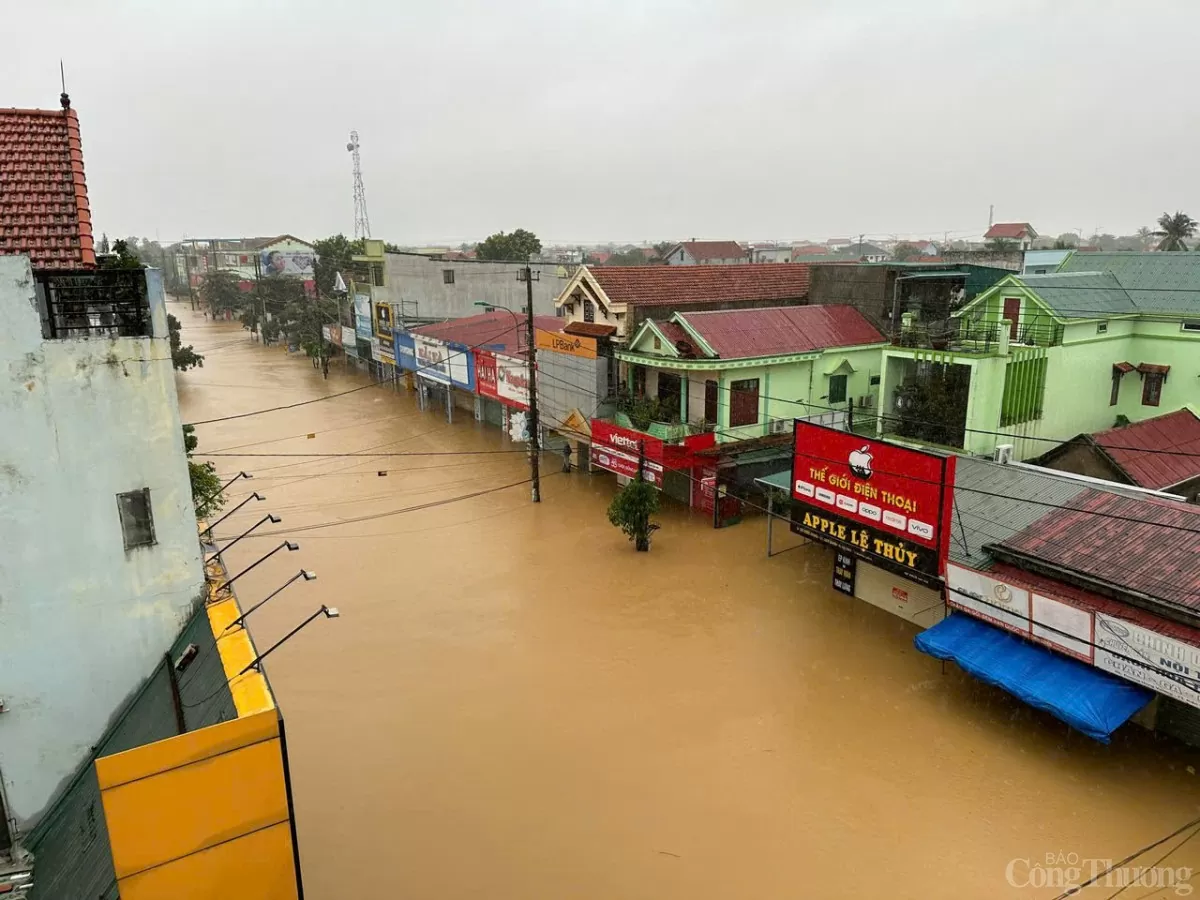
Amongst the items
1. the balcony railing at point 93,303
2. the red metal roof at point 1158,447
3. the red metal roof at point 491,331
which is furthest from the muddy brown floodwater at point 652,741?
the red metal roof at point 491,331

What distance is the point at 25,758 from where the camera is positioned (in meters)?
10.1

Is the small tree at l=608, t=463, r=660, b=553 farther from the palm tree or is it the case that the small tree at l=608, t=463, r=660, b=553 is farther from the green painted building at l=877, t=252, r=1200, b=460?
the palm tree

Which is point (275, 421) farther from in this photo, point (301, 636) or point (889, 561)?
point (889, 561)

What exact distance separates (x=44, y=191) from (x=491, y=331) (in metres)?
29.0

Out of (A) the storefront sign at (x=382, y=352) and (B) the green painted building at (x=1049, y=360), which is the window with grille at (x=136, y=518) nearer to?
(B) the green painted building at (x=1049, y=360)

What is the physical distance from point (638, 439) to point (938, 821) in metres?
14.7

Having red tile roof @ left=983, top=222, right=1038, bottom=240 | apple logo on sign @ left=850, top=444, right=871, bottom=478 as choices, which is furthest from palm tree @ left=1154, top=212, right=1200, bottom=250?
apple logo on sign @ left=850, top=444, right=871, bottom=478

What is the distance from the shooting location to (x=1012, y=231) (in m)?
90.2

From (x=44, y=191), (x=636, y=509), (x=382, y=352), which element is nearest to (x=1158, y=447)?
(x=636, y=509)

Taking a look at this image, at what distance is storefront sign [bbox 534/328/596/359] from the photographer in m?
27.5

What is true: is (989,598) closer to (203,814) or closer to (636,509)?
(636,509)

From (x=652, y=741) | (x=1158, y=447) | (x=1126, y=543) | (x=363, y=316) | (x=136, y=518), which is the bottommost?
(x=652, y=741)

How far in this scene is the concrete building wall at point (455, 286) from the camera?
163ft

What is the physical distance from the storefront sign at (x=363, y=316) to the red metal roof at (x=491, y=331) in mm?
5812
